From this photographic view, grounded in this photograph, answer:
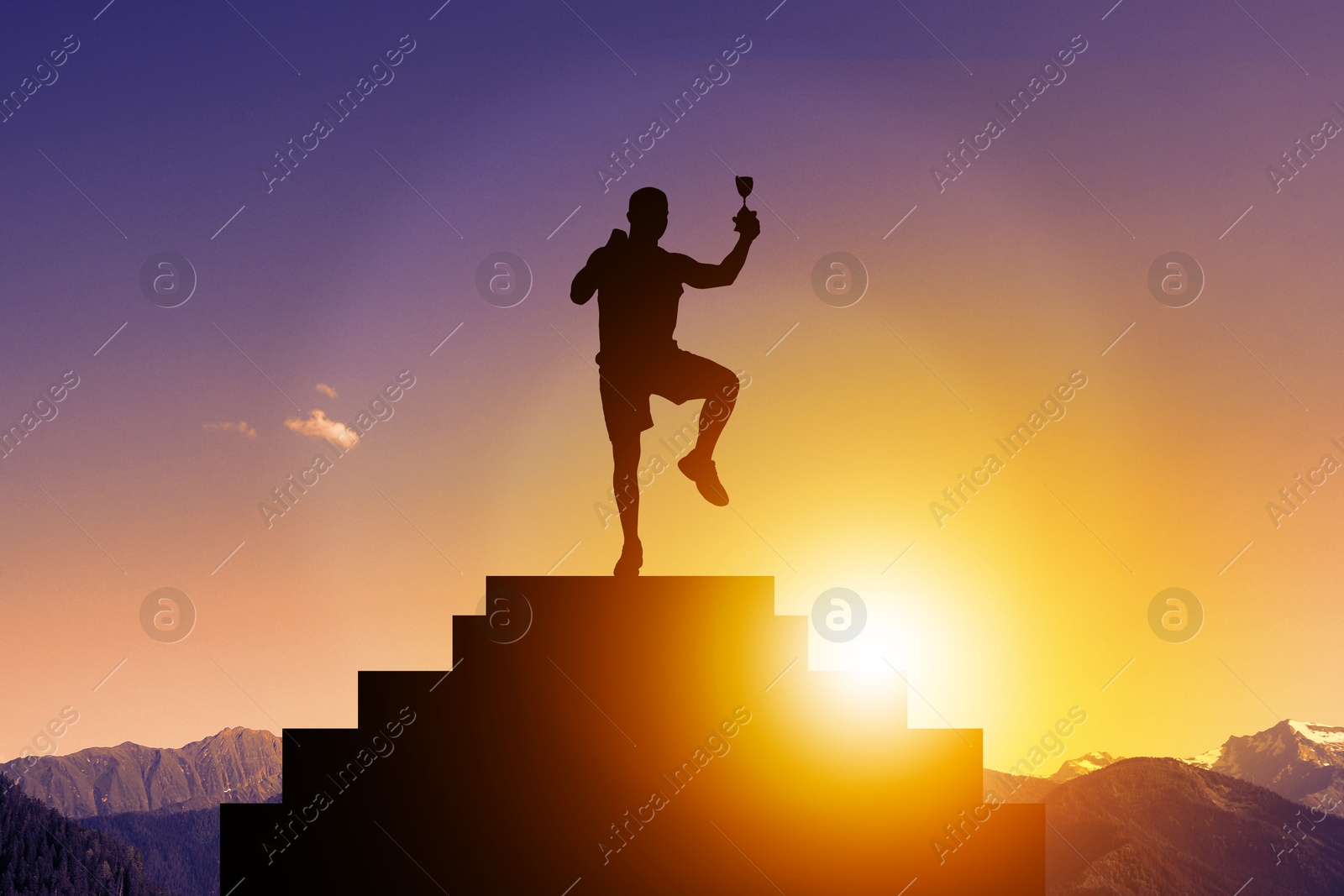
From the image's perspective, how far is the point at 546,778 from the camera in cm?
1002

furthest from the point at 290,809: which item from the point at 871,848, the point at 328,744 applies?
the point at 871,848

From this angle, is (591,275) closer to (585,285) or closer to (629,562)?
(585,285)

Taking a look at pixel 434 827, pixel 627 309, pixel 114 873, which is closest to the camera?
pixel 434 827

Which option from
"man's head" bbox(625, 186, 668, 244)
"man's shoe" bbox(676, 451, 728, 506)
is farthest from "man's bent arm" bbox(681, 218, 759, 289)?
"man's shoe" bbox(676, 451, 728, 506)

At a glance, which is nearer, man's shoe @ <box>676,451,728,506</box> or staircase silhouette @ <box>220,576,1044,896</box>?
staircase silhouette @ <box>220,576,1044,896</box>

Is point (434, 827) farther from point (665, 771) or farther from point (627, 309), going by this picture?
point (627, 309)

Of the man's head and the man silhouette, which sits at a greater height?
the man's head

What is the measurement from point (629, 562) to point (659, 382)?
75.8 inches

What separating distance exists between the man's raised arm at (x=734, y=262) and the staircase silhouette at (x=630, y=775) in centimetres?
319

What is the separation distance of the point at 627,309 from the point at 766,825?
5.36m

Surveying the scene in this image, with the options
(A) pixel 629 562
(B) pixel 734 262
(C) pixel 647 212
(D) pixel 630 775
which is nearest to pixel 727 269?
(B) pixel 734 262

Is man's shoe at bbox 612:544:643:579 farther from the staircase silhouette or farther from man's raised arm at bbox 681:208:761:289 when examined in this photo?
man's raised arm at bbox 681:208:761:289

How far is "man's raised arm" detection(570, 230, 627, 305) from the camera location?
11.2m

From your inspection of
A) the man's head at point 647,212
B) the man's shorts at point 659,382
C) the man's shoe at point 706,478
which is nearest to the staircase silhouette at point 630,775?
the man's shoe at point 706,478
